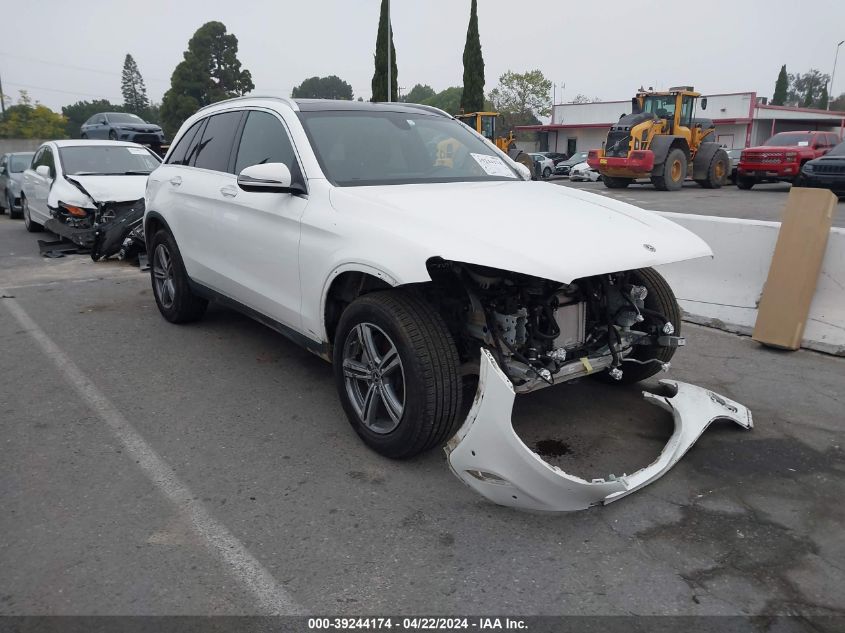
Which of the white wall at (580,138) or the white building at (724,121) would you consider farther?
the white wall at (580,138)

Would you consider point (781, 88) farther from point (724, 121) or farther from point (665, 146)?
Result: point (665, 146)

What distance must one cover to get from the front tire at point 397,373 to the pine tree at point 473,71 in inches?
1692

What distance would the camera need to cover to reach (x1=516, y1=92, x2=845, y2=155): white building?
40.8 m

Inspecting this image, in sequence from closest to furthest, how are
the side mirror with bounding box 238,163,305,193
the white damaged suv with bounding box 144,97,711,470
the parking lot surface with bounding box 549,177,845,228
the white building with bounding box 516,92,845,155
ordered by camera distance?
the white damaged suv with bounding box 144,97,711,470 → the side mirror with bounding box 238,163,305,193 → the parking lot surface with bounding box 549,177,845,228 → the white building with bounding box 516,92,845,155

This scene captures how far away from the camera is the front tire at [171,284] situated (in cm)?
569

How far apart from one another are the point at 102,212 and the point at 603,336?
830 centimetres

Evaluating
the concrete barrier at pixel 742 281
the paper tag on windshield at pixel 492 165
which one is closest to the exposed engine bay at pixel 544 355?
the paper tag on windshield at pixel 492 165

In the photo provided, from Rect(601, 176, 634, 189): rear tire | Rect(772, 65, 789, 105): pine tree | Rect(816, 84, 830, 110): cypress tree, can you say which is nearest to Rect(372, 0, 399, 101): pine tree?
Rect(601, 176, 634, 189): rear tire

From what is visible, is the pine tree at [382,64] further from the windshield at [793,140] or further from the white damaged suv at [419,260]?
the white damaged suv at [419,260]

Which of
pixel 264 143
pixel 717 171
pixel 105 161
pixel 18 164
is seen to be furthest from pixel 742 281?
pixel 717 171

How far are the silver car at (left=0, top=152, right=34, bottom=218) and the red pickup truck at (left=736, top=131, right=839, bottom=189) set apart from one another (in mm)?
19405

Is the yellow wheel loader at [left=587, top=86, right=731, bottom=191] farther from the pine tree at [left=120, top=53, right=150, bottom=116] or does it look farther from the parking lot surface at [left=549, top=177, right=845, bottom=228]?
the pine tree at [left=120, top=53, right=150, bottom=116]

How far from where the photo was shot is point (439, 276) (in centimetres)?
357

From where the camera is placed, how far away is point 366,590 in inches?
102
